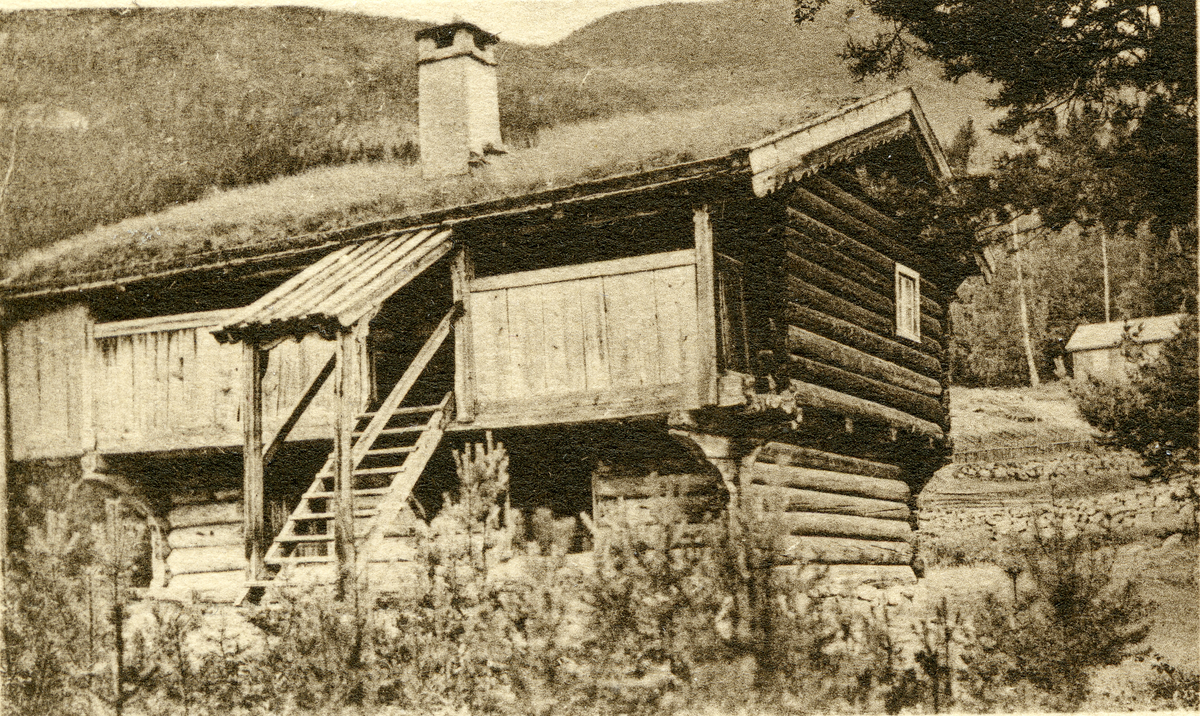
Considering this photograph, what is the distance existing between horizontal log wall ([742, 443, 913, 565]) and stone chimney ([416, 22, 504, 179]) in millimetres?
5000

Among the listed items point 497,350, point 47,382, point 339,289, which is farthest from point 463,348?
point 47,382

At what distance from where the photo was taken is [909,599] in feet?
43.2

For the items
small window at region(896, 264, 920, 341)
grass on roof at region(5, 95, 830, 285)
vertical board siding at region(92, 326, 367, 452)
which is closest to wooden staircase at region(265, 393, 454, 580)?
vertical board siding at region(92, 326, 367, 452)

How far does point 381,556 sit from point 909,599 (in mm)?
5685

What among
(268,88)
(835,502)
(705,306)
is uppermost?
(268,88)

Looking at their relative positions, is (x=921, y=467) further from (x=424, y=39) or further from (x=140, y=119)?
(x=140, y=119)

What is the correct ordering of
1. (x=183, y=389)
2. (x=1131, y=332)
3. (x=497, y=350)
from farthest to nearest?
1. (x=183, y=389)
2. (x=497, y=350)
3. (x=1131, y=332)

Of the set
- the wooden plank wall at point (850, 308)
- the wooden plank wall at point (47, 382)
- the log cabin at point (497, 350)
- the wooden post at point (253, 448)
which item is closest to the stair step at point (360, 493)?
the log cabin at point (497, 350)

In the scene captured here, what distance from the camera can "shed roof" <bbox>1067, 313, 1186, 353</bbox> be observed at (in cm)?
1023

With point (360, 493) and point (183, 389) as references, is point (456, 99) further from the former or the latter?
point (360, 493)

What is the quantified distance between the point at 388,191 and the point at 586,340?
3.02 metres

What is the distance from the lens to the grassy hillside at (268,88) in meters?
13.5

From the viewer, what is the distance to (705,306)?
1027cm

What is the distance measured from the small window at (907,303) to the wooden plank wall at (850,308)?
106 millimetres
